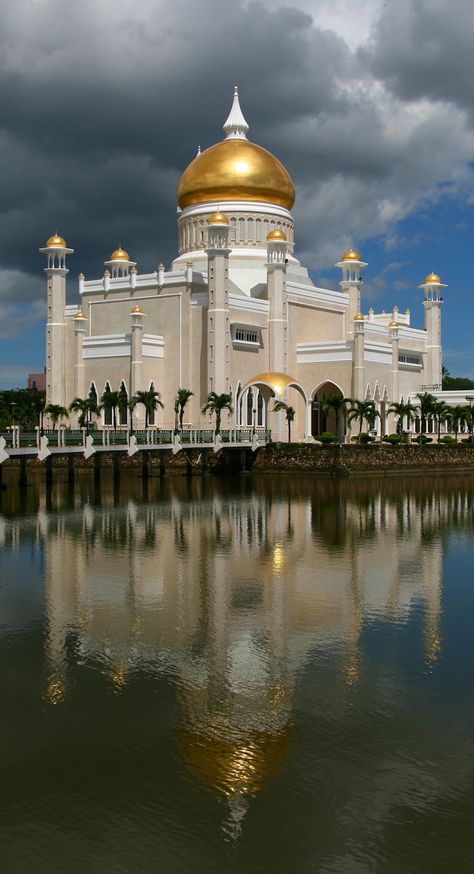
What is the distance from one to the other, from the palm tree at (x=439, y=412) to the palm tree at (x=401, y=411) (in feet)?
3.65

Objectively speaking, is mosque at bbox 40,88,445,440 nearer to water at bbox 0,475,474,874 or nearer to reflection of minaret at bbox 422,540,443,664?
reflection of minaret at bbox 422,540,443,664

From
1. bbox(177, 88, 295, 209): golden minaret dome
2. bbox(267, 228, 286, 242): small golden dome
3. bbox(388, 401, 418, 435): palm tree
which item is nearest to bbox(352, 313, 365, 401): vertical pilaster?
bbox(388, 401, 418, 435): palm tree

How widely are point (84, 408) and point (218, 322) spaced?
24.2 ft

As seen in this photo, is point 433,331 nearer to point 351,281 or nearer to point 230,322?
point 351,281

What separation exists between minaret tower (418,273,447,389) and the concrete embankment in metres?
15.0

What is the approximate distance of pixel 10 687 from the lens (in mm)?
9992

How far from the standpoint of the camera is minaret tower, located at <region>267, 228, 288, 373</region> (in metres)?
50.0

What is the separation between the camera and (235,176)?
2042 inches

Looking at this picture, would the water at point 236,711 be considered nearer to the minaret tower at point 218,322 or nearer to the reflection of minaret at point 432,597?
the reflection of minaret at point 432,597

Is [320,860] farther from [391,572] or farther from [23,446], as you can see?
[23,446]

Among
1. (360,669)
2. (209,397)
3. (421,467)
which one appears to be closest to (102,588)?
(360,669)

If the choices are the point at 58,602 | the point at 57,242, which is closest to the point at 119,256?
the point at 57,242

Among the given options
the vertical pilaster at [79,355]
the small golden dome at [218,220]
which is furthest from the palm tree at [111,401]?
the small golden dome at [218,220]

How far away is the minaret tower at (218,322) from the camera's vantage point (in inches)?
1806
